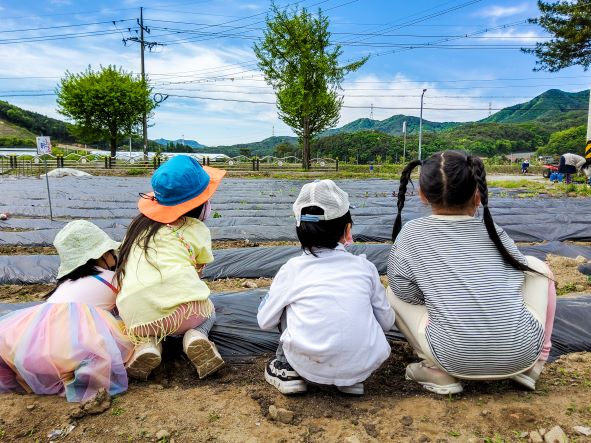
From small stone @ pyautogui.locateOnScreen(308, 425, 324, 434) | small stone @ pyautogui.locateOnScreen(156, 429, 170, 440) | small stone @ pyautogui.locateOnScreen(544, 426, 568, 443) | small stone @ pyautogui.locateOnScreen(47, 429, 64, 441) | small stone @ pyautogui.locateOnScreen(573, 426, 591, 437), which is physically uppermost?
small stone @ pyautogui.locateOnScreen(544, 426, 568, 443)

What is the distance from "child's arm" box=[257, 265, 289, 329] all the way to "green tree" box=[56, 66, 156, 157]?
29.2 m

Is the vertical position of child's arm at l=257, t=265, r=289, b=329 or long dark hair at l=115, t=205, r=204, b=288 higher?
long dark hair at l=115, t=205, r=204, b=288

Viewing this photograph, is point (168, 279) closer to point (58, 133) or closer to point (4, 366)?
point (4, 366)

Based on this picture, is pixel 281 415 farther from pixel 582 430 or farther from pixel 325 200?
pixel 582 430

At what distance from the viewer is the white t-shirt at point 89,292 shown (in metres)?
2.12

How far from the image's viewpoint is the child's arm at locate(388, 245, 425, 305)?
1.89 meters

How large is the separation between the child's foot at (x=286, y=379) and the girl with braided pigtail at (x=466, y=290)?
1.74 ft

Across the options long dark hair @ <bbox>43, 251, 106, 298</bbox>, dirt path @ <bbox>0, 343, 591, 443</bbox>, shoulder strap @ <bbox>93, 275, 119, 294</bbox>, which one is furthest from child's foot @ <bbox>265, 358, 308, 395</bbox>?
long dark hair @ <bbox>43, 251, 106, 298</bbox>

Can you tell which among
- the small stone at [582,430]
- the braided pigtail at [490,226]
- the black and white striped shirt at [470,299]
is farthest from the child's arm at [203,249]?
the small stone at [582,430]

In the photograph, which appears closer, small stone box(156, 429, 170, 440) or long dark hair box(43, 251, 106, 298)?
small stone box(156, 429, 170, 440)

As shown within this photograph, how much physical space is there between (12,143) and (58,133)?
12254 mm

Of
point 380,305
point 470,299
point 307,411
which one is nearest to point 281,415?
point 307,411

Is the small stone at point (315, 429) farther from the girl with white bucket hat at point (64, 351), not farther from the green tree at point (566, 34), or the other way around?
the green tree at point (566, 34)

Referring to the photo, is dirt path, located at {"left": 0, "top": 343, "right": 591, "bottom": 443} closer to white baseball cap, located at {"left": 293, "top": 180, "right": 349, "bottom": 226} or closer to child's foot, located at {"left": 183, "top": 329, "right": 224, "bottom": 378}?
child's foot, located at {"left": 183, "top": 329, "right": 224, "bottom": 378}
